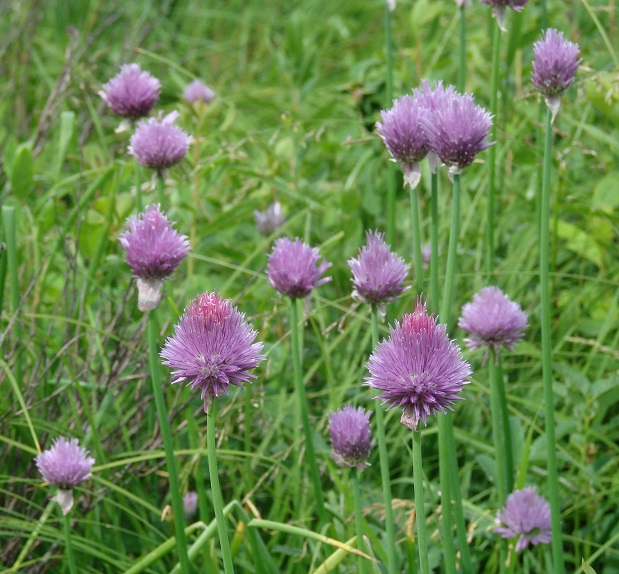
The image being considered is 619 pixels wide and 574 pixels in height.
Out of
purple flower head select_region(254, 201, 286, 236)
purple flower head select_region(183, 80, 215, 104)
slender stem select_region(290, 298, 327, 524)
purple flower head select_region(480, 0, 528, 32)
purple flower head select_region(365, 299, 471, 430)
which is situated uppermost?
purple flower head select_region(183, 80, 215, 104)

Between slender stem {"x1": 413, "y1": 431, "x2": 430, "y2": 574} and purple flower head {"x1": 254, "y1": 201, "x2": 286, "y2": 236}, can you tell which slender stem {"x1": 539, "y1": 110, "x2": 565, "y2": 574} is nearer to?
slender stem {"x1": 413, "y1": 431, "x2": 430, "y2": 574}

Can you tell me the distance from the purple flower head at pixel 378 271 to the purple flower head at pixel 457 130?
16 centimetres

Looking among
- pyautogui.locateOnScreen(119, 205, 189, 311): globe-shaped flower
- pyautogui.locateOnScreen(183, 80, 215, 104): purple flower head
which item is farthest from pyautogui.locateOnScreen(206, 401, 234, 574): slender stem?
pyautogui.locateOnScreen(183, 80, 215, 104): purple flower head

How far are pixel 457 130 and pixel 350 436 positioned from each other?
44 cm

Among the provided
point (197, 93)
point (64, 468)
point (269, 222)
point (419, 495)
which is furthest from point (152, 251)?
point (197, 93)

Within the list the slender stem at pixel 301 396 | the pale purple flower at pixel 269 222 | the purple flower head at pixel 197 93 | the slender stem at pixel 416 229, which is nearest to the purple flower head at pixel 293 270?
the slender stem at pixel 301 396

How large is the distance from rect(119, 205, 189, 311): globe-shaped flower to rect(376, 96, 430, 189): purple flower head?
11.3 inches

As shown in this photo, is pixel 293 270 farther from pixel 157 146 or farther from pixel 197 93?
pixel 197 93

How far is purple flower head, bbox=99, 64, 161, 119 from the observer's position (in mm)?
1666

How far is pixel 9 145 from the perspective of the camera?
2402 mm

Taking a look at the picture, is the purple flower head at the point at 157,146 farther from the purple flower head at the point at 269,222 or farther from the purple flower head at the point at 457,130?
the purple flower head at the point at 269,222

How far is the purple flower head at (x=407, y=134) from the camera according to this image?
3.98 feet

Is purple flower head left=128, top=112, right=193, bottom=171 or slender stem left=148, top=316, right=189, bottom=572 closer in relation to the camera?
slender stem left=148, top=316, right=189, bottom=572

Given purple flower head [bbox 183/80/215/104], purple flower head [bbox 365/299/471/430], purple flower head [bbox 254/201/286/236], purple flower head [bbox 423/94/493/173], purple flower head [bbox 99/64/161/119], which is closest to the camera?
purple flower head [bbox 365/299/471/430]
